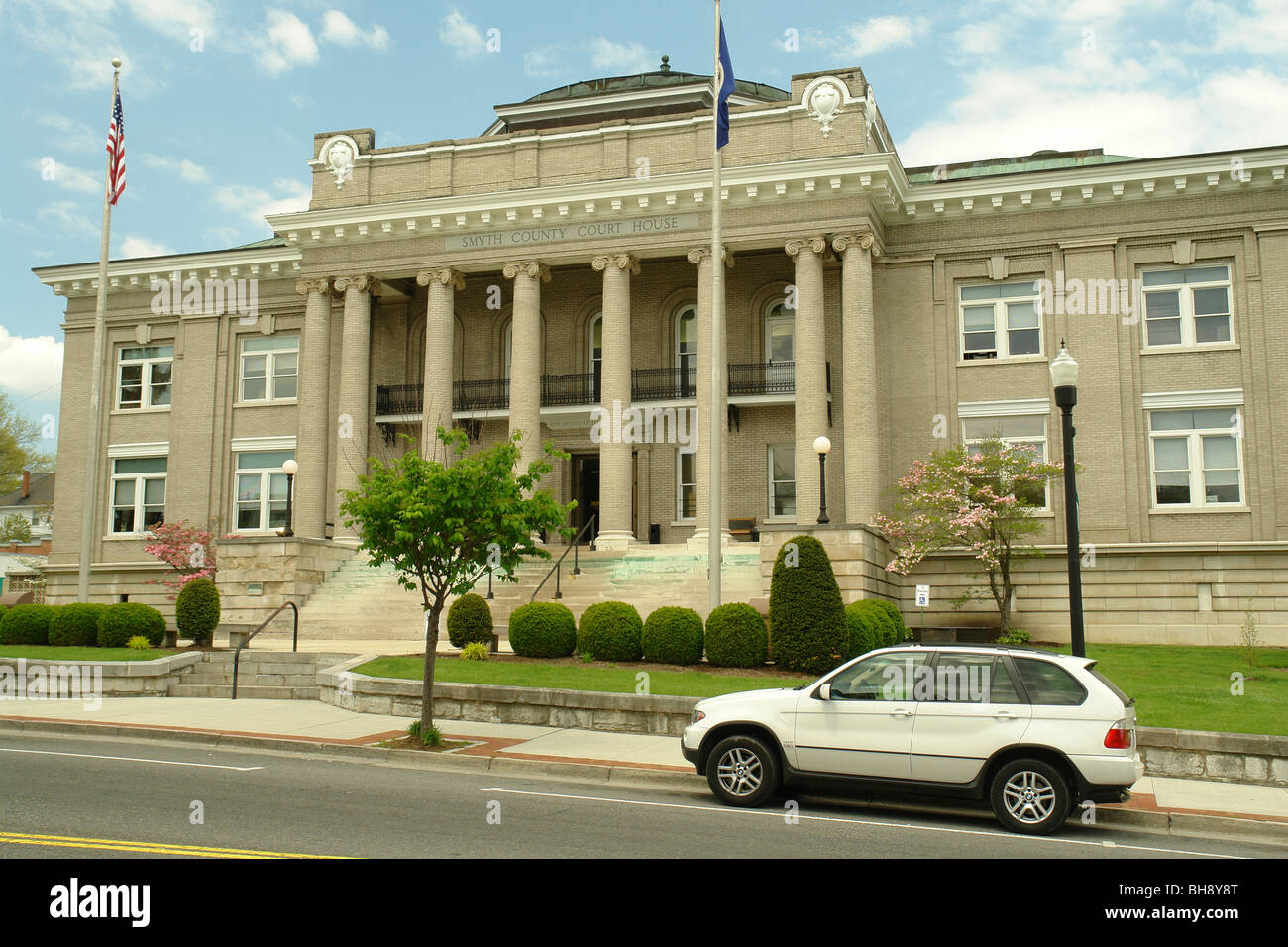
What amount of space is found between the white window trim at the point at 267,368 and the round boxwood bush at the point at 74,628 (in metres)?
12.9

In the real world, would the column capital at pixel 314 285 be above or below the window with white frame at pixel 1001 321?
above

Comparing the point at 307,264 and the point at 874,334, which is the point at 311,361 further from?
the point at 874,334

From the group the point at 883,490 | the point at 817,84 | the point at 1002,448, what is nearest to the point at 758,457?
the point at 883,490

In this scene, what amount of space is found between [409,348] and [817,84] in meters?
14.7

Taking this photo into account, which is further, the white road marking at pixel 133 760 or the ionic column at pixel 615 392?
the ionic column at pixel 615 392

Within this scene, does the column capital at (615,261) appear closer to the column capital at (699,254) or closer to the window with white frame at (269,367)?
the column capital at (699,254)

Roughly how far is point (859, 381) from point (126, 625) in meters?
17.7

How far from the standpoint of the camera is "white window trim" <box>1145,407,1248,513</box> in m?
26.6

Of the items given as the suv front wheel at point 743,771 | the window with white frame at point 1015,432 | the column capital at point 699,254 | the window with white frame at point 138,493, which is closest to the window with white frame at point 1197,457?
the window with white frame at point 1015,432

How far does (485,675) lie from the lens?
17.7 m

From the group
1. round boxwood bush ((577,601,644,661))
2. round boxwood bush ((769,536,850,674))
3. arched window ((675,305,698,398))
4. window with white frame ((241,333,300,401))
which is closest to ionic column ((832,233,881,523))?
arched window ((675,305,698,398))

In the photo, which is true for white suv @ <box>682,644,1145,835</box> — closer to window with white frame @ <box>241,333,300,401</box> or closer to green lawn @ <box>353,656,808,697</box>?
green lawn @ <box>353,656,808,697</box>

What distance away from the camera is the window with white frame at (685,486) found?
31.4 meters

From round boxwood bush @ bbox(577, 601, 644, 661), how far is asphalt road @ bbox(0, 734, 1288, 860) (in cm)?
652
